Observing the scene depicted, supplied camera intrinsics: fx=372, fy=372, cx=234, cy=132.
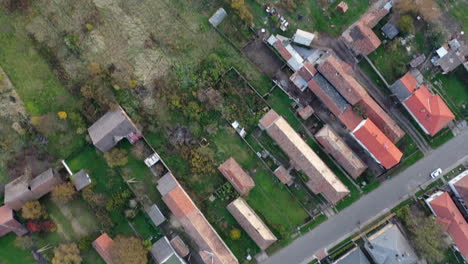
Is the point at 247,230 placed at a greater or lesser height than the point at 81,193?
lesser

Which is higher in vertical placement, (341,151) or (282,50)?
(282,50)

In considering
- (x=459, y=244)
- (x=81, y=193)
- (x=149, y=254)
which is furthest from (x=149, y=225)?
(x=459, y=244)

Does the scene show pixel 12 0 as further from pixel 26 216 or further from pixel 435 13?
pixel 435 13

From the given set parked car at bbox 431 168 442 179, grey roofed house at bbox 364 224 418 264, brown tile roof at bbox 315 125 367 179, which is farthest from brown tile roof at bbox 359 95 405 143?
grey roofed house at bbox 364 224 418 264

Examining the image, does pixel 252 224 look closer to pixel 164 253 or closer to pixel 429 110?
pixel 164 253

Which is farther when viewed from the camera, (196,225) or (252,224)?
(252,224)

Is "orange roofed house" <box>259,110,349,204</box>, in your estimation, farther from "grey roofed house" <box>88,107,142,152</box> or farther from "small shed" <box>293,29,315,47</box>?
"grey roofed house" <box>88,107,142,152</box>

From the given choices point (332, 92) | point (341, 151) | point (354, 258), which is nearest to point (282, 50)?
point (332, 92)
